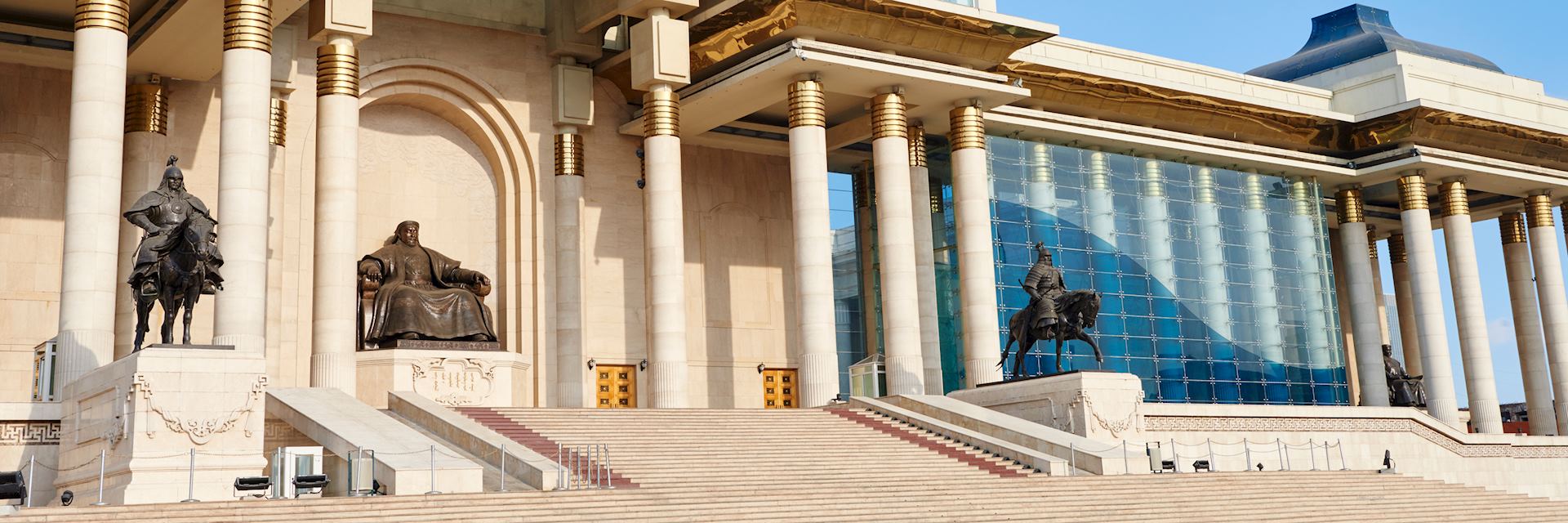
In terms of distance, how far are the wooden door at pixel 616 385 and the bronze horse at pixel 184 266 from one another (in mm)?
12814

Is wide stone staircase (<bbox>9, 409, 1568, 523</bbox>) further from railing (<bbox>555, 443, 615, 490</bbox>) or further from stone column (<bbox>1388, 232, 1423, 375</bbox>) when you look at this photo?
stone column (<bbox>1388, 232, 1423, 375</bbox>)

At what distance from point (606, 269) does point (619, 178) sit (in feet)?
6.06

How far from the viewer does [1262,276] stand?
34406mm

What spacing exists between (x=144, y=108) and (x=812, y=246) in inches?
444

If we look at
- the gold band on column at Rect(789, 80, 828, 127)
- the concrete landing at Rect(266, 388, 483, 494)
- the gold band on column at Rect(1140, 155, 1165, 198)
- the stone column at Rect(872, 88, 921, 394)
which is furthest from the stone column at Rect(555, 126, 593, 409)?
the gold band on column at Rect(1140, 155, 1165, 198)

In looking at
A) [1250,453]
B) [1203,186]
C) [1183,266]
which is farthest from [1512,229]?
[1250,453]

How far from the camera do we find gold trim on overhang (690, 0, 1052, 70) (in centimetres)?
2564

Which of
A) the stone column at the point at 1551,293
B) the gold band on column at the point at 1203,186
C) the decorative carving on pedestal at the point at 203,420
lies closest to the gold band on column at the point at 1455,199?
the stone column at the point at 1551,293

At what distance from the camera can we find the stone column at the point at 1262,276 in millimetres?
33938

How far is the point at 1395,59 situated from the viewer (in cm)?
3556

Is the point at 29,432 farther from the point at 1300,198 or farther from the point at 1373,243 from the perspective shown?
the point at 1373,243

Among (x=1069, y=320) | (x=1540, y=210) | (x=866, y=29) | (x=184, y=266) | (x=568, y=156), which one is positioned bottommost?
(x=1069, y=320)

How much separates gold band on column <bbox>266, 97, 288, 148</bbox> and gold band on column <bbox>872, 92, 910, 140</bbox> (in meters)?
10.4

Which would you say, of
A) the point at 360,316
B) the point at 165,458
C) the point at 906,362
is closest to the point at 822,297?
the point at 906,362
